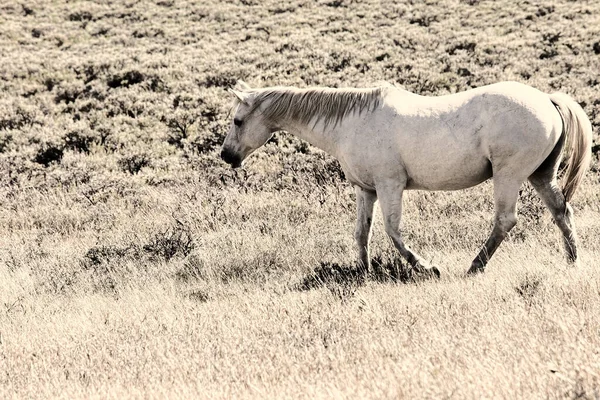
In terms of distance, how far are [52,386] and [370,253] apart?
4.07 metres

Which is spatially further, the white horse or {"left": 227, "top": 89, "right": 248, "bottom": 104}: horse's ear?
{"left": 227, "top": 89, "right": 248, "bottom": 104}: horse's ear

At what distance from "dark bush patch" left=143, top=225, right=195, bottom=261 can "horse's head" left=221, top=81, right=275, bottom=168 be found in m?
1.38

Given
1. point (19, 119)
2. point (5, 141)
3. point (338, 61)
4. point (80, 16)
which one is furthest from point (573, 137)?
point (80, 16)

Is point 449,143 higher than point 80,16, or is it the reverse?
point 449,143

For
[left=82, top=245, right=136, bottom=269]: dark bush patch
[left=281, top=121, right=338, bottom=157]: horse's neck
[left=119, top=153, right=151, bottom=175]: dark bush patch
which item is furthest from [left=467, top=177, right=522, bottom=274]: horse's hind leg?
[left=119, top=153, right=151, bottom=175]: dark bush patch

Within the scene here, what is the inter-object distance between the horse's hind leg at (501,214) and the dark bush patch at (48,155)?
11093 millimetres

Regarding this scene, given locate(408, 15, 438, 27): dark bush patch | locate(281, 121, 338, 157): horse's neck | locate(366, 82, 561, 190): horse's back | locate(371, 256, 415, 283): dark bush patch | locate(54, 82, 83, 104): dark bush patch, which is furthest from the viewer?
locate(408, 15, 438, 27): dark bush patch

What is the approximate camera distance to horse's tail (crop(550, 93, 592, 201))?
19.6 feet

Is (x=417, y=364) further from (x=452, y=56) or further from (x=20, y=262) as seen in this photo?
(x=452, y=56)

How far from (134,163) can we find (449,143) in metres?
9.39

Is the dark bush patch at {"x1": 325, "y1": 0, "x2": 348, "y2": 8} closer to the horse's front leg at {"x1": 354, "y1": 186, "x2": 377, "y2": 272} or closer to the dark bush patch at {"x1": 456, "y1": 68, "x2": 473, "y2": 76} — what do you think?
the dark bush patch at {"x1": 456, "y1": 68, "x2": 473, "y2": 76}

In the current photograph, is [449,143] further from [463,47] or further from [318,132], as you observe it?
[463,47]

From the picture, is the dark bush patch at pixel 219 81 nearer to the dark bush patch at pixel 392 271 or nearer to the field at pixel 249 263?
the field at pixel 249 263

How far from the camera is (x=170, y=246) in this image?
777 cm
